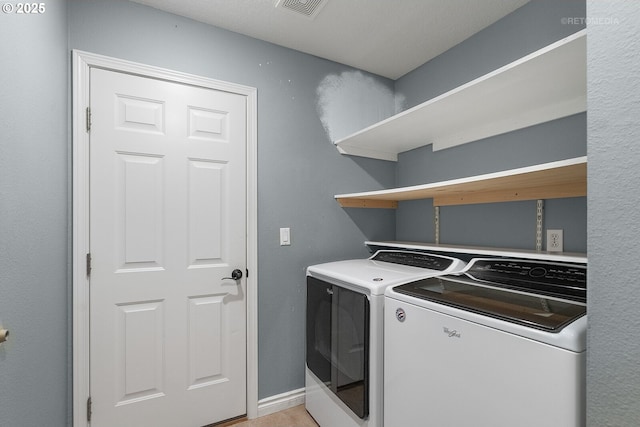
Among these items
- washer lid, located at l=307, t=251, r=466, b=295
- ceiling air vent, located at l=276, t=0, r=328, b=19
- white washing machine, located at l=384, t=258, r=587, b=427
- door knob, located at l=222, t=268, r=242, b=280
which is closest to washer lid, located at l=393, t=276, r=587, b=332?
white washing machine, located at l=384, t=258, r=587, b=427

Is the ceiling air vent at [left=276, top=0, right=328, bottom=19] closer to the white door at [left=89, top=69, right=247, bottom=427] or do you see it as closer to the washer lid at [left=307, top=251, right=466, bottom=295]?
the white door at [left=89, top=69, right=247, bottom=427]

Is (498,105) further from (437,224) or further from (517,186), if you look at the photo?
(437,224)

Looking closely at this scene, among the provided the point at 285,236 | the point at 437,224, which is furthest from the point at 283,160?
the point at 437,224

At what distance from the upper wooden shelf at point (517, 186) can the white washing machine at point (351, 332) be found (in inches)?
17.7

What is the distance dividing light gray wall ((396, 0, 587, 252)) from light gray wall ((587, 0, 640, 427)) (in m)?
0.91

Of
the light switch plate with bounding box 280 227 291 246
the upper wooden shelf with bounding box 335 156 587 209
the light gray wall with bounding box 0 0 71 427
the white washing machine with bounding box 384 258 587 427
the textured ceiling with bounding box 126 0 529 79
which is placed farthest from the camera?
the light switch plate with bounding box 280 227 291 246

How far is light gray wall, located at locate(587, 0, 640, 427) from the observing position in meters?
0.65

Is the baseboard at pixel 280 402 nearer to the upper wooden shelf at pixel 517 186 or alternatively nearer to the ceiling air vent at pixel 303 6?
the upper wooden shelf at pixel 517 186

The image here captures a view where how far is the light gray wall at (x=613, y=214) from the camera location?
650 millimetres

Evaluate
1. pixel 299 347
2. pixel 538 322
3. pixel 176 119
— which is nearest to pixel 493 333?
pixel 538 322

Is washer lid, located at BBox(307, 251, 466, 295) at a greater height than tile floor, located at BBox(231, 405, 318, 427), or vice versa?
washer lid, located at BBox(307, 251, 466, 295)

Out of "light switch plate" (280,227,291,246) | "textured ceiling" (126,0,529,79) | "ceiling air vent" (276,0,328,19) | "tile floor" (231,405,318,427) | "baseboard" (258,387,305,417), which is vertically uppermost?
"textured ceiling" (126,0,529,79)

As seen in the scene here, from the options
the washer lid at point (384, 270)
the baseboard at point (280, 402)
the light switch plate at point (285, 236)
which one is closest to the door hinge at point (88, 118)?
the light switch plate at point (285, 236)

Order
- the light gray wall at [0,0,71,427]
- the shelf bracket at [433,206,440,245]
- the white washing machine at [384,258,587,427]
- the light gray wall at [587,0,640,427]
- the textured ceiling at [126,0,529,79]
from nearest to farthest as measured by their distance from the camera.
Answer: the light gray wall at [587,0,640,427]
the white washing machine at [384,258,587,427]
the light gray wall at [0,0,71,427]
the textured ceiling at [126,0,529,79]
the shelf bracket at [433,206,440,245]
